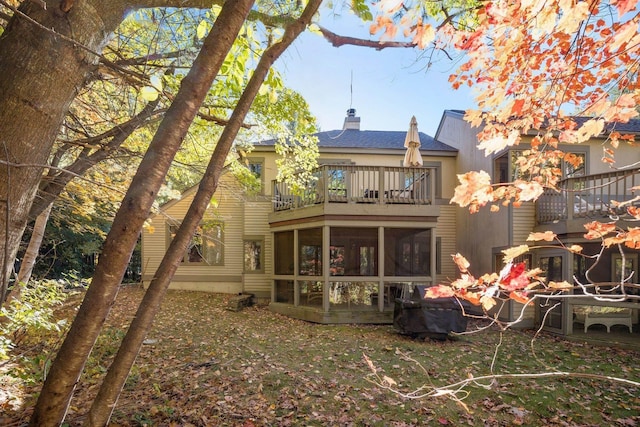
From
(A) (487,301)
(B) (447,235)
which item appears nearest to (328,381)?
(A) (487,301)

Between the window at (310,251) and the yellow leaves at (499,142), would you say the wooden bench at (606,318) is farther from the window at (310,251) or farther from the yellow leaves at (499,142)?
the yellow leaves at (499,142)

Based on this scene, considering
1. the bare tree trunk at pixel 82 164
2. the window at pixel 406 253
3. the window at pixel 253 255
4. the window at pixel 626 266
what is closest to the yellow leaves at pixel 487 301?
the bare tree trunk at pixel 82 164

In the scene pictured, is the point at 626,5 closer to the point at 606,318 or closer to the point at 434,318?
the point at 434,318

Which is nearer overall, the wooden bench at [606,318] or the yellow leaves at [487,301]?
the yellow leaves at [487,301]

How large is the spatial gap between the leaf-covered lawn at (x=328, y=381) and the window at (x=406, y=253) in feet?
6.41

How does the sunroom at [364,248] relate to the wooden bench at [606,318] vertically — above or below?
above

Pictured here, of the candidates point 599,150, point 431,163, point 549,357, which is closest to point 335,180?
point 431,163

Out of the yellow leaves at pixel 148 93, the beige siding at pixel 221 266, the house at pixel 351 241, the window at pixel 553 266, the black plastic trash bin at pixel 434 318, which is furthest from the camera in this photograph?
the beige siding at pixel 221 266

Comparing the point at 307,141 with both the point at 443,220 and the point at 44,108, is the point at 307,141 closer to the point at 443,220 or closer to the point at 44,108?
the point at 44,108

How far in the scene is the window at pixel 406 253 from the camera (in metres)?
9.90

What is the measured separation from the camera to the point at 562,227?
9016 mm

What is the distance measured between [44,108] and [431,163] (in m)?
12.8

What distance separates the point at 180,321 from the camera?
30.5 ft

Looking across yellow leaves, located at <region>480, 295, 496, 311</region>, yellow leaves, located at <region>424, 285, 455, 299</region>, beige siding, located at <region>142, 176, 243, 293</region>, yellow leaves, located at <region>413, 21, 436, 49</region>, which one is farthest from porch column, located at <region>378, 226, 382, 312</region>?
yellow leaves, located at <region>480, 295, 496, 311</region>
